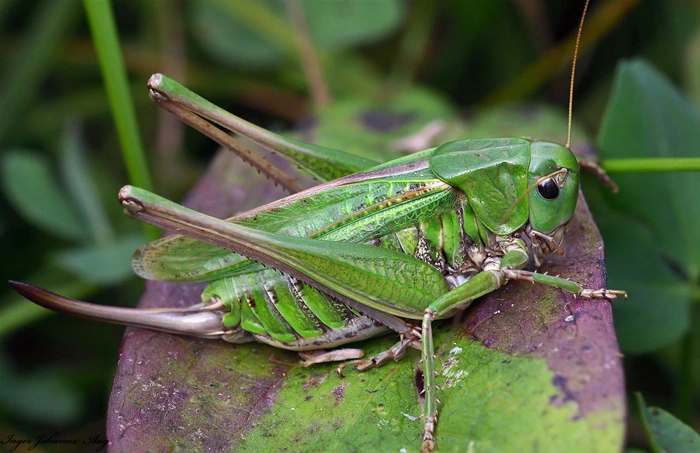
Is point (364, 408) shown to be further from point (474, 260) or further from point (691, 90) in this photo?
point (691, 90)

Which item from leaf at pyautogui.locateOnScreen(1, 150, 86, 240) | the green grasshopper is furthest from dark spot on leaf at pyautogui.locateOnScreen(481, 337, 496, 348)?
leaf at pyautogui.locateOnScreen(1, 150, 86, 240)

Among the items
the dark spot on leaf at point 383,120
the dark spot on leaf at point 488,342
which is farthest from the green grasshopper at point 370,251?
the dark spot on leaf at point 383,120

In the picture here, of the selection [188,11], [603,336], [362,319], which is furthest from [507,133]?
[188,11]

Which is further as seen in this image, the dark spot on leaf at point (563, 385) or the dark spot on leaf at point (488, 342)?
the dark spot on leaf at point (488, 342)

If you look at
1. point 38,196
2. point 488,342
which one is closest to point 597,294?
point 488,342

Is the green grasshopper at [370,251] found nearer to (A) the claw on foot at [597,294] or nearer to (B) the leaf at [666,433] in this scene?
(A) the claw on foot at [597,294]

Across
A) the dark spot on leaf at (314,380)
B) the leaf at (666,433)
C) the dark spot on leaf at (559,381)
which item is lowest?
the dark spot on leaf at (314,380)

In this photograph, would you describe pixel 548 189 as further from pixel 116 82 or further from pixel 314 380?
pixel 116 82

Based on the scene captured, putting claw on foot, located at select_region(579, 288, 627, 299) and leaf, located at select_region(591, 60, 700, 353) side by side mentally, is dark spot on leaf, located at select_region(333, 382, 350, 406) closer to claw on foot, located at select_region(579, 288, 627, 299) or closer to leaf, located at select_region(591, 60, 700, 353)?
claw on foot, located at select_region(579, 288, 627, 299)
